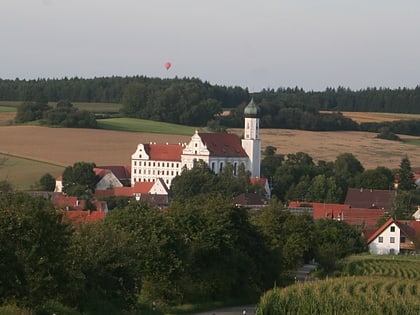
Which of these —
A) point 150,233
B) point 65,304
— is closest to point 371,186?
point 150,233

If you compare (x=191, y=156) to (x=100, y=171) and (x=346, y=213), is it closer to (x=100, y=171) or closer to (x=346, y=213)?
(x=100, y=171)

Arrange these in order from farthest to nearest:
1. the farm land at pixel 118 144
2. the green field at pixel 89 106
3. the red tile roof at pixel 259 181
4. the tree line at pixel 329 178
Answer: the green field at pixel 89 106 < the farm land at pixel 118 144 < the red tile roof at pixel 259 181 < the tree line at pixel 329 178

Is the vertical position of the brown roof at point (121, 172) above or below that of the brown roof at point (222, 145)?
below

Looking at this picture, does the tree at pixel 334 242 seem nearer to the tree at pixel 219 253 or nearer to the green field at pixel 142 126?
the tree at pixel 219 253

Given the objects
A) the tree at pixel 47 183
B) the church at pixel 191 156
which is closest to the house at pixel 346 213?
the tree at pixel 47 183

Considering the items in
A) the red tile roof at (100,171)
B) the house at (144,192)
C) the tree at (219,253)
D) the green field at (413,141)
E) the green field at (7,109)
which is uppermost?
the green field at (7,109)

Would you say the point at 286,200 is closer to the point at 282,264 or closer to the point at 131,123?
the point at 131,123

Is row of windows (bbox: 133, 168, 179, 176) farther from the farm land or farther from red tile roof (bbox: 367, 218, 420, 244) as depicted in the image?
red tile roof (bbox: 367, 218, 420, 244)
